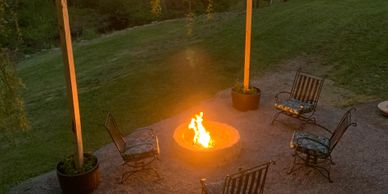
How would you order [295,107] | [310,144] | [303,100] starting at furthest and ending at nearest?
[303,100]
[295,107]
[310,144]

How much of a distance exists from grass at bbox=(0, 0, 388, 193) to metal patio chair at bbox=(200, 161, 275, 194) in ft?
13.8

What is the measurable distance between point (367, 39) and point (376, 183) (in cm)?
1087

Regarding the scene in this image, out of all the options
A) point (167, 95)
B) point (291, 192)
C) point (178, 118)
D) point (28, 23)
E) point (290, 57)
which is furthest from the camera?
point (28, 23)

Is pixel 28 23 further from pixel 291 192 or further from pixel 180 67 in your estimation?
pixel 291 192

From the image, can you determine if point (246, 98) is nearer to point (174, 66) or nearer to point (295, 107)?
point (295, 107)

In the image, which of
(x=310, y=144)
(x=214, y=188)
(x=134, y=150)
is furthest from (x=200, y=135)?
(x=310, y=144)

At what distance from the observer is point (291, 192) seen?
23.8 ft

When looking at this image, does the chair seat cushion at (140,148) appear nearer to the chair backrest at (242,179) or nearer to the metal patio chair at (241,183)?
the metal patio chair at (241,183)

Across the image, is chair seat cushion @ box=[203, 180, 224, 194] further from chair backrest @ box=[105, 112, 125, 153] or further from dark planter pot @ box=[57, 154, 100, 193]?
dark planter pot @ box=[57, 154, 100, 193]

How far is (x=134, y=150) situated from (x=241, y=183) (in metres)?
2.73

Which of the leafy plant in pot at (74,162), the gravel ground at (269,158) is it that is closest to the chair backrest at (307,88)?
the gravel ground at (269,158)

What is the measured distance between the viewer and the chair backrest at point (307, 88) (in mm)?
10094

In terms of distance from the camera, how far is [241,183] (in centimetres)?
589

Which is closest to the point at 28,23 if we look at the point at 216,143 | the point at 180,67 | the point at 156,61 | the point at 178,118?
the point at 156,61
